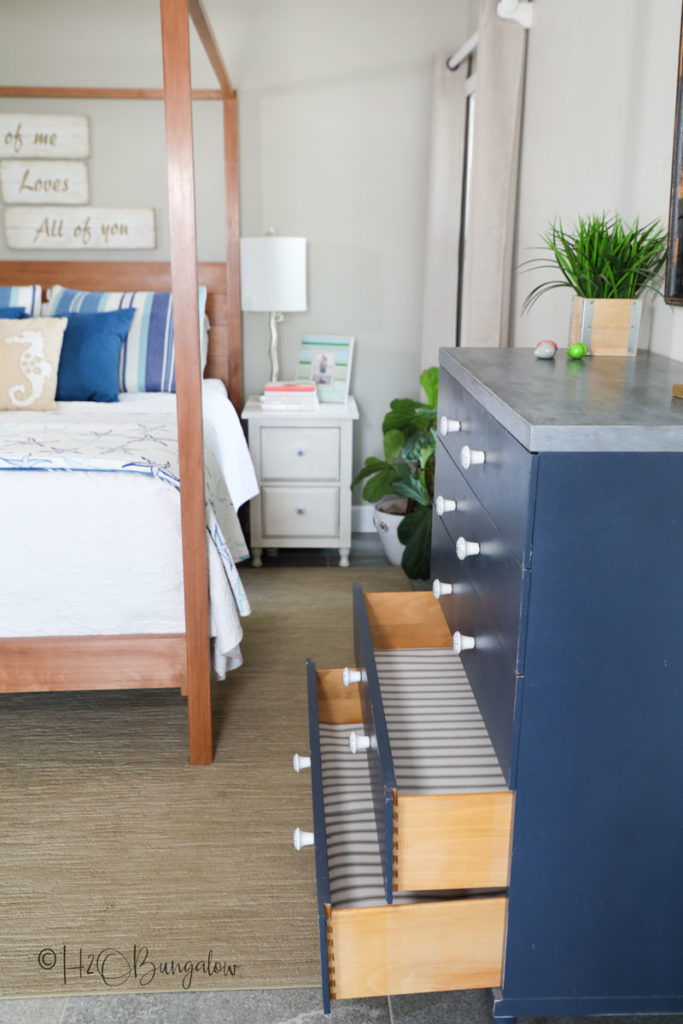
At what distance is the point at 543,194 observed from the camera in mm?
2686

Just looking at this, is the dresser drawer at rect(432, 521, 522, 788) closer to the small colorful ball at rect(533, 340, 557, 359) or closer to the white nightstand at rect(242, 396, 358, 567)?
the small colorful ball at rect(533, 340, 557, 359)

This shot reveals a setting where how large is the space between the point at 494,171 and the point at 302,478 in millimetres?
1382

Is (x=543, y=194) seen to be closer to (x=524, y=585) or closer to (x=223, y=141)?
(x=223, y=141)

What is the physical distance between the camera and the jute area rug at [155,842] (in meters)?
1.59

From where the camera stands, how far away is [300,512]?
365 cm

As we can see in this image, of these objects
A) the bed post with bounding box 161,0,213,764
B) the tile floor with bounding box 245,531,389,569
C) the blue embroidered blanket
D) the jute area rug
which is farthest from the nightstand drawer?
the bed post with bounding box 161,0,213,764

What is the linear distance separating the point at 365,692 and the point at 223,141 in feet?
9.51

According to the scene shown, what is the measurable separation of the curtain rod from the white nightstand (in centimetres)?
140

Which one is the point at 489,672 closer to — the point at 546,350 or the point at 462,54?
the point at 546,350

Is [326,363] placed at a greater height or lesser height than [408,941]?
greater

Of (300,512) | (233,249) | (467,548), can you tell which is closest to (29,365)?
(233,249)

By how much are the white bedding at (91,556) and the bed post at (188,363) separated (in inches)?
3.1

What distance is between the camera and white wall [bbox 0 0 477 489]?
12.0 feet

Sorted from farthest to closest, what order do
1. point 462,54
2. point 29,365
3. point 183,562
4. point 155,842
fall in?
point 462,54
point 29,365
point 183,562
point 155,842
